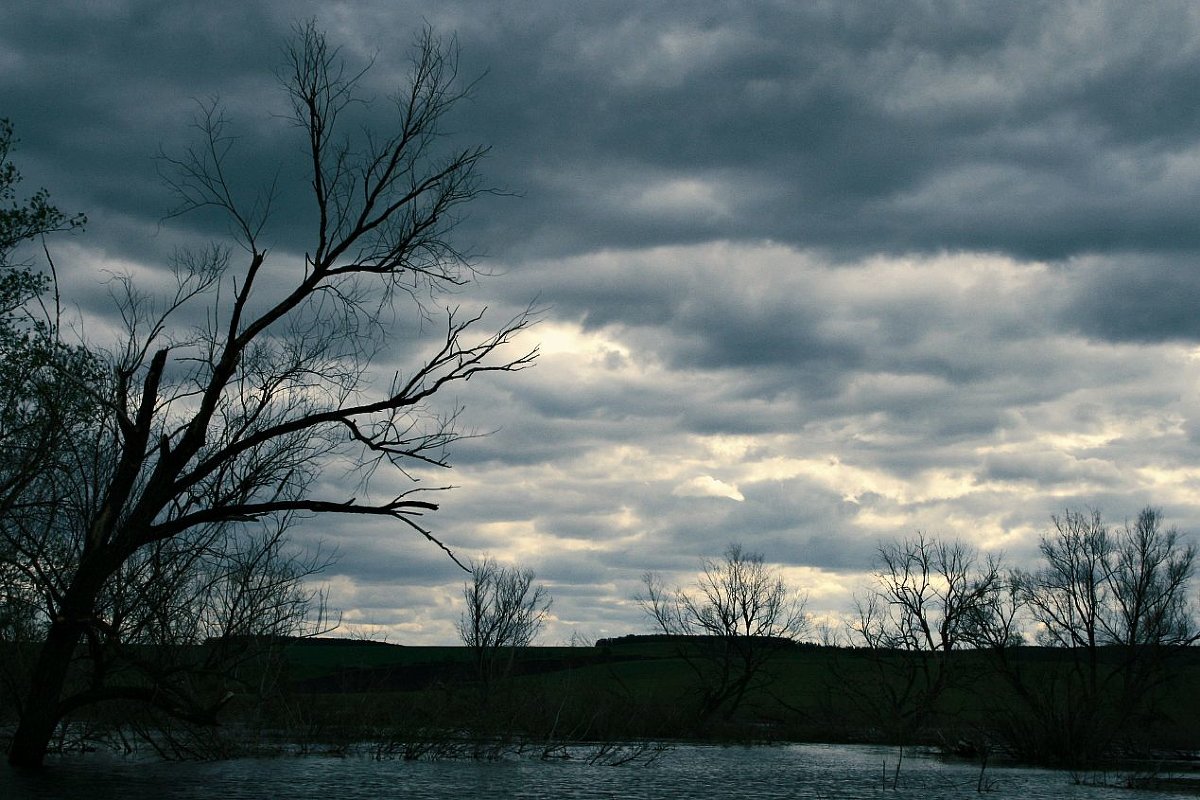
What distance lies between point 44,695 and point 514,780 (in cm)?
1212

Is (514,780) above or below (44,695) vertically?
below

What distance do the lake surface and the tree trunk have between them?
46 cm

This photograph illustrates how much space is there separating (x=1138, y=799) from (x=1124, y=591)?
5016 cm

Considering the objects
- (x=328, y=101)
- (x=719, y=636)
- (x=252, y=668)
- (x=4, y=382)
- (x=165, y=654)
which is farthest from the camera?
(x=719, y=636)

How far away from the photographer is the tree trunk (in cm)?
2109

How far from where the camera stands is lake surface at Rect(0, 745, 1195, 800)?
2280cm

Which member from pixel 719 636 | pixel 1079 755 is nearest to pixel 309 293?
pixel 1079 755

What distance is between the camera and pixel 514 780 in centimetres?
2923

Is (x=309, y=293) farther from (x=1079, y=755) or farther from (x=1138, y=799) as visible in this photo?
(x=1079, y=755)

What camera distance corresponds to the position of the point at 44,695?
2166 cm

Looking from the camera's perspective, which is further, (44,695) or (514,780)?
(514,780)

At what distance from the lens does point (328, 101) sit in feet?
64.5

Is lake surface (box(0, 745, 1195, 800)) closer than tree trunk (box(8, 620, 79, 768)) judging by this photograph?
No

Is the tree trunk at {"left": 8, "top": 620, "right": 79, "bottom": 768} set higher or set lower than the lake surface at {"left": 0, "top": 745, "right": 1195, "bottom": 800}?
higher
